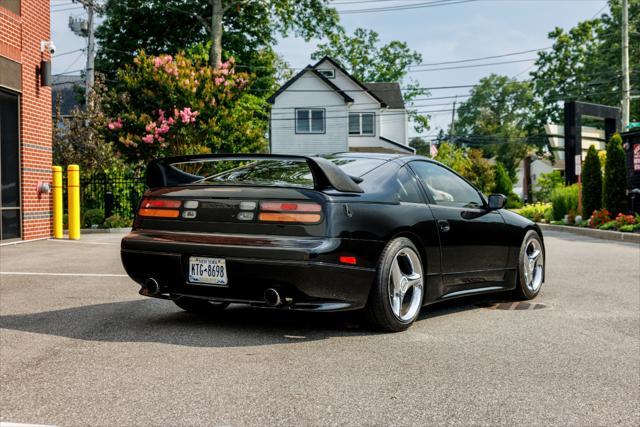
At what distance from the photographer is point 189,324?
19.5ft

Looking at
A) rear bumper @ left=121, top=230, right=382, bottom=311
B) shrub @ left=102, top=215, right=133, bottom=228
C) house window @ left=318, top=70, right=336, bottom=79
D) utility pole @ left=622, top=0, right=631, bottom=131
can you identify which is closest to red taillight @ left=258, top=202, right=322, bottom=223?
rear bumper @ left=121, top=230, right=382, bottom=311

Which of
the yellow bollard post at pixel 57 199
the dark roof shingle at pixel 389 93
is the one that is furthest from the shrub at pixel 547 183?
the yellow bollard post at pixel 57 199

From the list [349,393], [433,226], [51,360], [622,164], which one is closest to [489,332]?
[433,226]

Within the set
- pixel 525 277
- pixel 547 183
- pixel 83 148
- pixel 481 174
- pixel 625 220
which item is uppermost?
pixel 83 148

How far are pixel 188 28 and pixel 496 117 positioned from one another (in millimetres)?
72629

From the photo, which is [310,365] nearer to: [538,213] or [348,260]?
[348,260]

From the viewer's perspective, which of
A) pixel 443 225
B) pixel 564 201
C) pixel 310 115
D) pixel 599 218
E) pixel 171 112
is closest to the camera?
pixel 443 225

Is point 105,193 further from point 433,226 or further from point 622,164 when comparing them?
point 433,226

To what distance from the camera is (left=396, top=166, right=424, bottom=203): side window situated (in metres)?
6.03

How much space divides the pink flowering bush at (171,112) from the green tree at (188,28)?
→ 45.7ft

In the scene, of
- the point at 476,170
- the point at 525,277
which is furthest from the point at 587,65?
the point at 525,277

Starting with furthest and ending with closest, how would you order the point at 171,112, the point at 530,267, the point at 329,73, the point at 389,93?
the point at 389,93 → the point at 329,73 → the point at 171,112 → the point at 530,267

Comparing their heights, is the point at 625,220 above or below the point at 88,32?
below

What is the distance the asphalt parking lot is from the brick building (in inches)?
305
